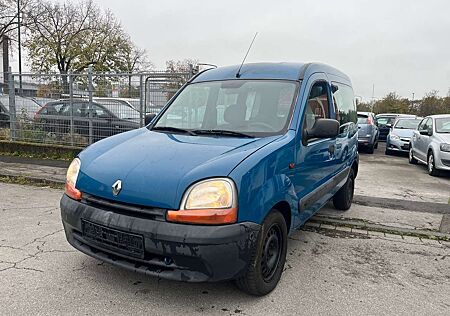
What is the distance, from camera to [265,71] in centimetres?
392

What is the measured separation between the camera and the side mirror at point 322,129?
338cm

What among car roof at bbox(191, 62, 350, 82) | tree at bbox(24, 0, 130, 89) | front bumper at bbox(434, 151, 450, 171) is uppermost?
tree at bbox(24, 0, 130, 89)

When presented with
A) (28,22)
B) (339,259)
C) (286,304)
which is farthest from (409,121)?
(28,22)

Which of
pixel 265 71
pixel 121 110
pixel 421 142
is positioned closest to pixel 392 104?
pixel 421 142

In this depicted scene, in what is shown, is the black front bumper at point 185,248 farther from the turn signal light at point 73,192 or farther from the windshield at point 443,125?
the windshield at point 443,125

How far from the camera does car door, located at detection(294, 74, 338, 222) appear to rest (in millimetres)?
3393

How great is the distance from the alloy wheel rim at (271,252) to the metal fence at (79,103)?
5503 mm

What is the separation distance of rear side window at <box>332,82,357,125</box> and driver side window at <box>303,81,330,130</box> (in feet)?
1.31

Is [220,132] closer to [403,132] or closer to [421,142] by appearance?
[421,142]

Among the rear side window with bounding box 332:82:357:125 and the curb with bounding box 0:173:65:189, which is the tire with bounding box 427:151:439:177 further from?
the curb with bounding box 0:173:65:189

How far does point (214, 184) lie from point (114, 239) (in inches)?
33.7

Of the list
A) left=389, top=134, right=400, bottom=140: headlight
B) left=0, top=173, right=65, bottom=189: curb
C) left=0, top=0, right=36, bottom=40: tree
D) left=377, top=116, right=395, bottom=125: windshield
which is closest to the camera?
left=0, top=173, right=65, bottom=189: curb

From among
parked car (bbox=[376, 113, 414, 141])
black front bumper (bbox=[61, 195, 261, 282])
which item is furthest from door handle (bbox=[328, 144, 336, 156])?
parked car (bbox=[376, 113, 414, 141])

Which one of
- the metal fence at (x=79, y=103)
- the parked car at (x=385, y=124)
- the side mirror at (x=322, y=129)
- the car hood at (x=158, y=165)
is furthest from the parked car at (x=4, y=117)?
the parked car at (x=385, y=124)
